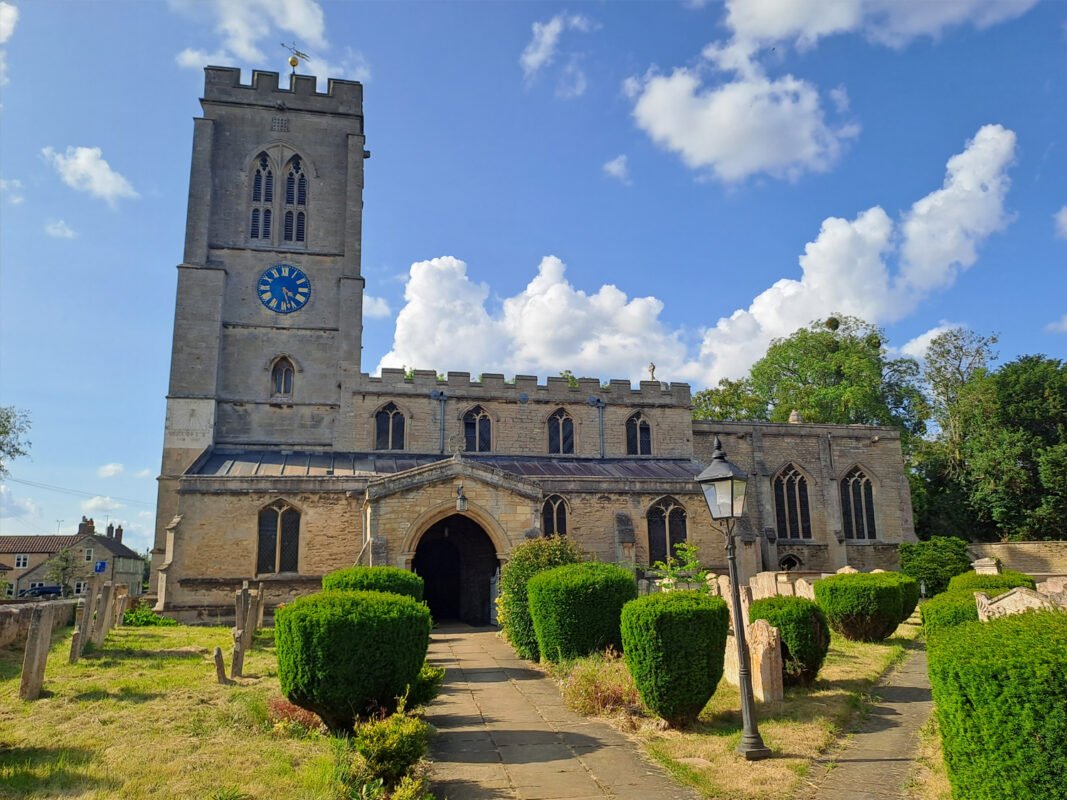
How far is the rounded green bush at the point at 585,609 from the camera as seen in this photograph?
1257cm

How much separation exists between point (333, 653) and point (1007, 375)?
39.6 meters

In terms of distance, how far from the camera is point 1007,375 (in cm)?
3756

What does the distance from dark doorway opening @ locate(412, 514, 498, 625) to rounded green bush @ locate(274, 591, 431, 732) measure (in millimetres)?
14619

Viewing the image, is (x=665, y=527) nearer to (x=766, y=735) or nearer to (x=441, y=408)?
(x=441, y=408)

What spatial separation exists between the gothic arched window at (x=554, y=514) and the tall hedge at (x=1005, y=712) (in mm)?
19710

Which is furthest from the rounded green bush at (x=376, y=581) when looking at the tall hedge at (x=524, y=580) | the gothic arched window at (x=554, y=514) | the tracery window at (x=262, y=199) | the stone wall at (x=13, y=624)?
the tracery window at (x=262, y=199)

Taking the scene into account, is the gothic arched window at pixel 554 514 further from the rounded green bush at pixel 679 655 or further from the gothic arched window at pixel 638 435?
the rounded green bush at pixel 679 655

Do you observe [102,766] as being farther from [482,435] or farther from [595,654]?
[482,435]

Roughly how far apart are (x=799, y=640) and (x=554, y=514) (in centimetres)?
1463

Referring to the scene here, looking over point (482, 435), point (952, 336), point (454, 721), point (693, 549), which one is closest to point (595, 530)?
point (482, 435)

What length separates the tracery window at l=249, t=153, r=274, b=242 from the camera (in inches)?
1234

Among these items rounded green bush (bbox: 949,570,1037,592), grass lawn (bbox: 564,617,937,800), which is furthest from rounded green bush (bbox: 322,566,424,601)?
rounded green bush (bbox: 949,570,1037,592)

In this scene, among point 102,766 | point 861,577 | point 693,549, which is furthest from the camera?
point 861,577

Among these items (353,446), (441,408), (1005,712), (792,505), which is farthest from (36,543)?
(1005,712)
